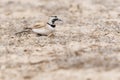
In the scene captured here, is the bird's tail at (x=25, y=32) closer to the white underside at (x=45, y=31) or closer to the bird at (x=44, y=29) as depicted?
the bird at (x=44, y=29)

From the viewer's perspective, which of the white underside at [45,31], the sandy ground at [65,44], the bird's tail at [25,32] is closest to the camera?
the sandy ground at [65,44]

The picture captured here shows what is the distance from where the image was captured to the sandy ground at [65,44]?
6.12 meters

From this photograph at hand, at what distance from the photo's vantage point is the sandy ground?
612 cm

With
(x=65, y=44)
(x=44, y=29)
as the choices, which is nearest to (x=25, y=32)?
(x=44, y=29)

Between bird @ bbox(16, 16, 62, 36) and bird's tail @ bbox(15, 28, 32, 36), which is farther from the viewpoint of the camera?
bird's tail @ bbox(15, 28, 32, 36)

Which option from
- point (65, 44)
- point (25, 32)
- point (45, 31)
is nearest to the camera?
point (65, 44)

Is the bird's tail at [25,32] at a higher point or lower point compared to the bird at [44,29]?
lower

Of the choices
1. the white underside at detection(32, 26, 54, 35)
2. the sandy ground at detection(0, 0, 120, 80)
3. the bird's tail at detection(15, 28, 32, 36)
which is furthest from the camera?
the bird's tail at detection(15, 28, 32, 36)

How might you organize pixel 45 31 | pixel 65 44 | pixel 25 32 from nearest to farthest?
pixel 65 44
pixel 45 31
pixel 25 32

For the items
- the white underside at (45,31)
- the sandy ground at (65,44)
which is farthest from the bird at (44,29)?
the sandy ground at (65,44)

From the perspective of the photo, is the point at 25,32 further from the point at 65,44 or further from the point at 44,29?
the point at 65,44

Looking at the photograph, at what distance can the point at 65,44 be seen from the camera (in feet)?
24.8

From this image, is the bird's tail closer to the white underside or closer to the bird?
the bird

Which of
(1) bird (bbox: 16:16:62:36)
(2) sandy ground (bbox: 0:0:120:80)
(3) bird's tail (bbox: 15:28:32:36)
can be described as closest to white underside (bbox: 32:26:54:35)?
(1) bird (bbox: 16:16:62:36)
